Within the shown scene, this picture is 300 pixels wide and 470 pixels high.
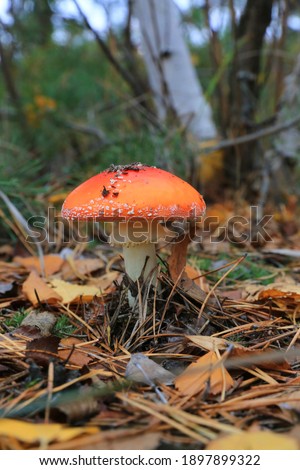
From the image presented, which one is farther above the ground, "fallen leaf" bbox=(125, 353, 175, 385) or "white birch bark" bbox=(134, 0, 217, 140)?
"white birch bark" bbox=(134, 0, 217, 140)

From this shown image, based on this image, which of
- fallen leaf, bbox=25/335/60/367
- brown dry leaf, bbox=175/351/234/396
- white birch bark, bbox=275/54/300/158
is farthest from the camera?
white birch bark, bbox=275/54/300/158

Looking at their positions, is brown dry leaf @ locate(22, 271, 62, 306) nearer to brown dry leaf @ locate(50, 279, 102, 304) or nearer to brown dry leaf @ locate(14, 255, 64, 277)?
brown dry leaf @ locate(50, 279, 102, 304)

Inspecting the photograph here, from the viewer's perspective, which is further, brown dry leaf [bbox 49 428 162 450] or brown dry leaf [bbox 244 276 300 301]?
brown dry leaf [bbox 244 276 300 301]

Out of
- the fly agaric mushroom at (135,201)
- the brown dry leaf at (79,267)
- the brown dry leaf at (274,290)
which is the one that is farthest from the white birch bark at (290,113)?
the fly agaric mushroom at (135,201)

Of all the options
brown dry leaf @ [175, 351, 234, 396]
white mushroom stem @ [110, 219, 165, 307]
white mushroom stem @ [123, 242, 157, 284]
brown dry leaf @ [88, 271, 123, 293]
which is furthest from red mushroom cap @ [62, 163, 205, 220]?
brown dry leaf @ [88, 271, 123, 293]

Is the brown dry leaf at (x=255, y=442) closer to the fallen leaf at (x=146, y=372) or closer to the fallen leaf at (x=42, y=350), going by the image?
the fallen leaf at (x=146, y=372)
